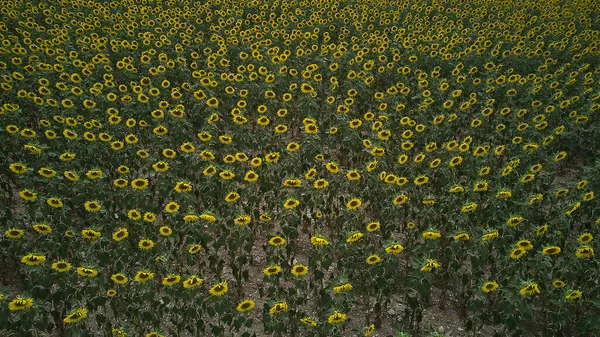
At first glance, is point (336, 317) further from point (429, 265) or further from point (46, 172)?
point (46, 172)

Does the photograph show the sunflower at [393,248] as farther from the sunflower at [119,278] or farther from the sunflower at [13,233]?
the sunflower at [13,233]

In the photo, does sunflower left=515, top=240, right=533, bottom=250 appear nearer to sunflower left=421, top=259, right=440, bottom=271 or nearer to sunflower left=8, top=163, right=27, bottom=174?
sunflower left=421, top=259, right=440, bottom=271

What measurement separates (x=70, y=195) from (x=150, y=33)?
5.74 m

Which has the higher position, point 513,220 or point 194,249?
point 513,220

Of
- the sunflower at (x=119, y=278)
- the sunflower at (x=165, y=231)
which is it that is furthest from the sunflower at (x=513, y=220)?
the sunflower at (x=119, y=278)

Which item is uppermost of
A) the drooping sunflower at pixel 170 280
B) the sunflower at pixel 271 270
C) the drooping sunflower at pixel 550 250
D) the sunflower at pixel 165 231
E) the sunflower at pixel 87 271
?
the drooping sunflower at pixel 550 250

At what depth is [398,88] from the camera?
9305 mm

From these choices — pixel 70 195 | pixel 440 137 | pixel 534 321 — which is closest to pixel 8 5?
pixel 70 195

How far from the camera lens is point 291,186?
19.7 ft

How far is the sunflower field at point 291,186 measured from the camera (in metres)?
5.02

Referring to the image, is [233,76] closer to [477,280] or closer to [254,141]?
[254,141]

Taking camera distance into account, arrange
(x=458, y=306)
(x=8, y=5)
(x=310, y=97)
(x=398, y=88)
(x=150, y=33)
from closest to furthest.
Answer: (x=458, y=306) → (x=310, y=97) → (x=398, y=88) → (x=150, y=33) → (x=8, y=5)

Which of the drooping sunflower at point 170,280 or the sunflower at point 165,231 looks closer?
the drooping sunflower at point 170,280

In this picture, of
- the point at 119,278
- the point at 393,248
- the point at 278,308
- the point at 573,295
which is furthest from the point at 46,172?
the point at 573,295
